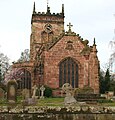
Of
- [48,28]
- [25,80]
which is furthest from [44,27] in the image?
[25,80]

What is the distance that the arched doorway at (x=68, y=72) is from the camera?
48.5 meters

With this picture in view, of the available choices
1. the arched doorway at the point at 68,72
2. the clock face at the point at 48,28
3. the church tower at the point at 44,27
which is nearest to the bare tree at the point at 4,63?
the church tower at the point at 44,27

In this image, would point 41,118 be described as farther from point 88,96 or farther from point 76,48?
point 76,48

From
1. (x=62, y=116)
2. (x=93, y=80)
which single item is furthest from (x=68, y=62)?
(x=62, y=116)

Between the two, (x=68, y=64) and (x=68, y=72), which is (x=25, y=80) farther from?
(x=68, y=72)

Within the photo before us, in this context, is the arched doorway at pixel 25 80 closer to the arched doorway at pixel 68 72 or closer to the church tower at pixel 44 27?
the arched doorway at pixel 68 72

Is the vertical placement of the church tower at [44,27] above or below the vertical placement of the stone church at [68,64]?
above

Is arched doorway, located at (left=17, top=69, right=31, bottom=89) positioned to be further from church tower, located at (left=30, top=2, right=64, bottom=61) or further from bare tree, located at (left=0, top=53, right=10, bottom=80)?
church tower, located at (left=30, top=2, right=64, bottom=61)

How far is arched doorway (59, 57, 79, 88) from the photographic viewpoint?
48.5 meters

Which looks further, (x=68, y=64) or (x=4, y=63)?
(x=4, y=63)

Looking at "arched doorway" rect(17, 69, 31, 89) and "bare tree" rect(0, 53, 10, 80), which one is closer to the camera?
"arched doorway" rect(17, 69, 31, 89)

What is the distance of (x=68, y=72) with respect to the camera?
48.7 metres

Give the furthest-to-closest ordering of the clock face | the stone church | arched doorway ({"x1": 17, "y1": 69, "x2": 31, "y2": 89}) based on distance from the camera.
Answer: the clock face, arched doorway ({"x1": 17, "y1": 69, "x2": 31, "y2": 89}), the stone church

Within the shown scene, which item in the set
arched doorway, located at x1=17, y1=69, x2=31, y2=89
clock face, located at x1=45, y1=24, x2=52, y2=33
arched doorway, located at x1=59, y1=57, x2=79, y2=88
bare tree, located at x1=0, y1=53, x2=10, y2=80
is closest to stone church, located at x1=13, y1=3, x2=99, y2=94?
arched doorway, located at x1=59, y1=57, x2=79, y2=88
